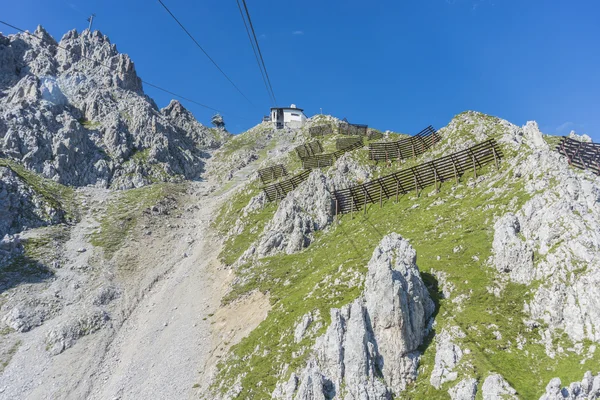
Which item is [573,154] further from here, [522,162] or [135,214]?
[135,214]

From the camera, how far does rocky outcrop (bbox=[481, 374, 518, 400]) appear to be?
1714 cm

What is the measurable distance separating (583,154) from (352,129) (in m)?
75.1

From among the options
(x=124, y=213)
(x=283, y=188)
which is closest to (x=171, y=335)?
(x=283, y=188)

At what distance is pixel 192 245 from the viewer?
65938mm

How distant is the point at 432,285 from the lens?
88.4ft

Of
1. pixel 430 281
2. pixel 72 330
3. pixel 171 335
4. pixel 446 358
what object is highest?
pixel 430 281

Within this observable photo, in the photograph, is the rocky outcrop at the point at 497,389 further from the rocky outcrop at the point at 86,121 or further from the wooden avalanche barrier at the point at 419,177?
the rocky outcrop at the point at 86,121

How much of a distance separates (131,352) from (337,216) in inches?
1215

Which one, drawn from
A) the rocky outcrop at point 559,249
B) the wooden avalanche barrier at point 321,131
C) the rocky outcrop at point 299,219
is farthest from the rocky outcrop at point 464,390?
the wooden avalanche barrier at point 321,131

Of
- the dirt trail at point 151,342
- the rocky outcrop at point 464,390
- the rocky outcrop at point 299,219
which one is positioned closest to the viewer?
the rocky outcrop at point 464,390

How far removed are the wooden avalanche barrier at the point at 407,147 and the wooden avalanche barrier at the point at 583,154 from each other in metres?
22.3

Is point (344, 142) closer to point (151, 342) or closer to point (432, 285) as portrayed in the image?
point (151, 342)

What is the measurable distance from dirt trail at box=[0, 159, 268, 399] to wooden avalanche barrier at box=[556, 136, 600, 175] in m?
34.2

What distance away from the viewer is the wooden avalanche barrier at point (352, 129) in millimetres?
107312
